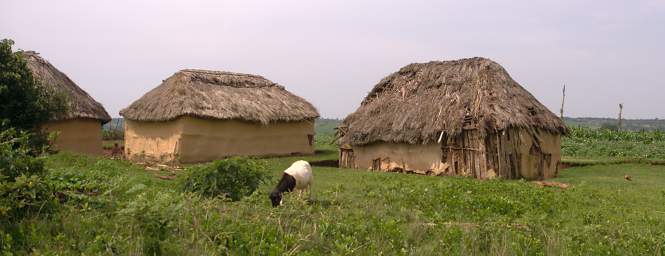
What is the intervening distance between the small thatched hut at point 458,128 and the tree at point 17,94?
31.1ft

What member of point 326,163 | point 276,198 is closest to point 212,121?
point 326,163

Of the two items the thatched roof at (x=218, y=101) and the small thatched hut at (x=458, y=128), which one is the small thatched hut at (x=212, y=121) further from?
the small thatched hut at (x=458, y=128)

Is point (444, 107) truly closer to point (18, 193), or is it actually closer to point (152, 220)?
point (152, 220)

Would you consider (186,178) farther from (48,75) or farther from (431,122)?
(48,75)

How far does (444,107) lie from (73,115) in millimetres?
11807

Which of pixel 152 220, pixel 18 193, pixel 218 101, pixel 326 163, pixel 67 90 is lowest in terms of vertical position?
pixel 326 163

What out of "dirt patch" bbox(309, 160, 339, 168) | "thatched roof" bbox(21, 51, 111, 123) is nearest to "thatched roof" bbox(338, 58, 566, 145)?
"dirt patch" bbox(309, 160, 339, 168)

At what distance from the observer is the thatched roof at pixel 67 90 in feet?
69.5

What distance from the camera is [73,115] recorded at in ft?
69.6

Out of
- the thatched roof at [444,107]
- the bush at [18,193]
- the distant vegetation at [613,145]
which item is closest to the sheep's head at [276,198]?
the bush at [18,193]

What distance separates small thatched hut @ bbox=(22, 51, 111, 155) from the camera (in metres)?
21.1

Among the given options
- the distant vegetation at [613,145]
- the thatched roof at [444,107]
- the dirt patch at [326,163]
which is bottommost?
the dirt patch at [326,163]

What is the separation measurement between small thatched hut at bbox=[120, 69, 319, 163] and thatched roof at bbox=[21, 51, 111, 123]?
1.21 metres

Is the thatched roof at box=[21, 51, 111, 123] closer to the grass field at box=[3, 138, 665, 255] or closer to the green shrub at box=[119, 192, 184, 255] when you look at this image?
the grass field at box=[3, 138, 665, 255]
